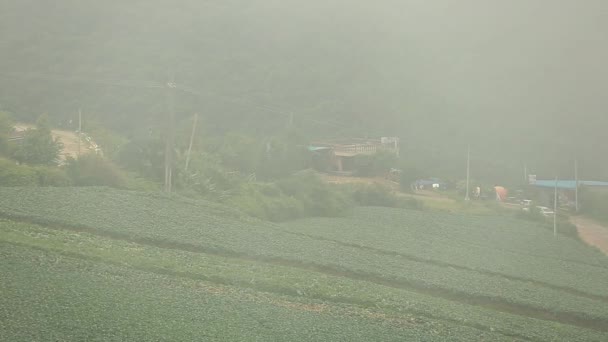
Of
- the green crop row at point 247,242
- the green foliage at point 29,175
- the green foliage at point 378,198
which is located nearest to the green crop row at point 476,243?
the green crop row at point 247,242

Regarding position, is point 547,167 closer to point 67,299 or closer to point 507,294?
point 507,294

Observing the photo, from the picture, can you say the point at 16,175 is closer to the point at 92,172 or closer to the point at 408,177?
the point at 92,172

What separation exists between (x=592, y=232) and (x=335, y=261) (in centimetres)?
1151

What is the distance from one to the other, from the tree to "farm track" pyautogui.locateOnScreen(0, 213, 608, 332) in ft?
15.2

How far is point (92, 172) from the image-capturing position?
14461 mm

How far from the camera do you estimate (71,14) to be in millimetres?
26375

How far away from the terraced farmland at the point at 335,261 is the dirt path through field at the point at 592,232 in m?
2.61

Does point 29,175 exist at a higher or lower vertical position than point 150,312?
higher

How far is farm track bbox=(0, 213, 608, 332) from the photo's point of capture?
1070 cm

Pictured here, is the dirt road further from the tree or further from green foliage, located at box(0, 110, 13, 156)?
green foliage, located at box(0, 110, 13, 156)

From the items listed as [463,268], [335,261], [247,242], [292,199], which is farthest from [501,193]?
Result: [247,242]

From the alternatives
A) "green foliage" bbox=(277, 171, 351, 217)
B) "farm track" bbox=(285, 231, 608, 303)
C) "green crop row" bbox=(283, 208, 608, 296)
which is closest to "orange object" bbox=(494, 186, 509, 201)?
"green crop row" bbox=(283, 208, 608, 296)

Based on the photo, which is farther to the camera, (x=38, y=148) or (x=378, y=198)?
(x=378, y=198)

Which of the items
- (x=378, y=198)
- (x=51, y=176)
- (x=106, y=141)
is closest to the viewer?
(x=51, y=176)
